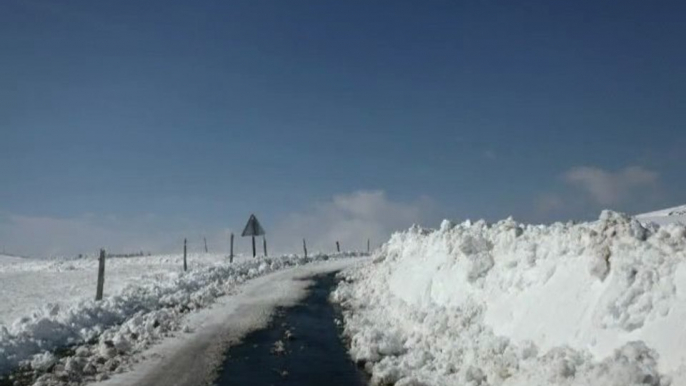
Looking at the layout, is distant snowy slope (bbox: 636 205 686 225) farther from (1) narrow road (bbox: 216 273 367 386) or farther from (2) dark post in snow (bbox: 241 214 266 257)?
(2) dark post in snow (bbox: 241 214 266 257)

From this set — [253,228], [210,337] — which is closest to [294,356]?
[210,337]

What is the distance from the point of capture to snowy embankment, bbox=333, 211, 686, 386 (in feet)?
29.2

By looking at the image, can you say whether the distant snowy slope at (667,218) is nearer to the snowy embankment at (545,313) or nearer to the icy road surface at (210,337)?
the snowy embankment at (545,313)

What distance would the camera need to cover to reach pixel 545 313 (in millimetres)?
11203

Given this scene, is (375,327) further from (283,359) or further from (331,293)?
(331,293)

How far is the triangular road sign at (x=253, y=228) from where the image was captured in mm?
46344

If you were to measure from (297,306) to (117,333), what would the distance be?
752 cm

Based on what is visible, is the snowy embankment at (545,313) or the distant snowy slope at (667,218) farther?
the distant snowy slope at (667,218)

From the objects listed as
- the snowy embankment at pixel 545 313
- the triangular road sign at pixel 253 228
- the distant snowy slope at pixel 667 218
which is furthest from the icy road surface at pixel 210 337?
the triangular road sign at pixel 253 228

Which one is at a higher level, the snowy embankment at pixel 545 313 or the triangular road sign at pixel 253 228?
the triangular road sign at pixel 253 228

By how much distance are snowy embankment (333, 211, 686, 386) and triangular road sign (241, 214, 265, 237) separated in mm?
29353

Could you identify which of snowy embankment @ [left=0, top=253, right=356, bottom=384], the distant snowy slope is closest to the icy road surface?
snowy embankment @ [left=0, top=253, right=356, bottom=384]

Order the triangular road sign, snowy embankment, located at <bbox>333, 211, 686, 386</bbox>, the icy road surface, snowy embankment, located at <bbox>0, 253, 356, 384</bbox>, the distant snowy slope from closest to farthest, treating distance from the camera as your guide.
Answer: snowy embankment, located at <bbox>333, 211, 686, 386</bbox>
the icy road surface
snowy embankment, located at <bbox>0, 253, 356, 384</bbox>
the distant snowy slope
the triangular road sign

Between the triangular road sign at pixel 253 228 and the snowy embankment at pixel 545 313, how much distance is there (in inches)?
1156
